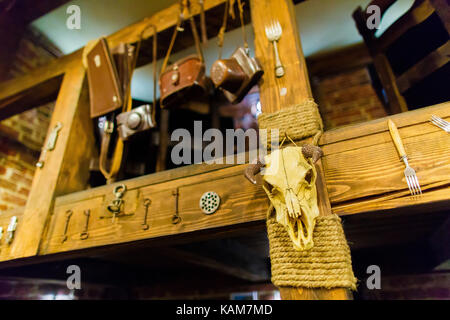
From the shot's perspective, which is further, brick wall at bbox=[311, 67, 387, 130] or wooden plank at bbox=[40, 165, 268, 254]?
brick wall at bbox=[311, 67, 387, 130]

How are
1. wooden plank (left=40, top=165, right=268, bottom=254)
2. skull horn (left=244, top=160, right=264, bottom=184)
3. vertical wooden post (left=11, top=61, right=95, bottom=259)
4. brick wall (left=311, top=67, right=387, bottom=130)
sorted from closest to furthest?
skull horn (left=244, top=160, right=264, bottom=184) < wooden plank (left=40, top=165, right=268, bottom=254) < vertical wooden post (left=11, top=61, right=95, bottom=259) < brick wall (left=311, top=67, right=387, bottom=130)

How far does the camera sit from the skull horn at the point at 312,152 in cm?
86

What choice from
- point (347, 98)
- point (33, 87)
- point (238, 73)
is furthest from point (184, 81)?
point (347, 98)

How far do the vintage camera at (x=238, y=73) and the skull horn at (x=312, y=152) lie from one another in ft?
1.41

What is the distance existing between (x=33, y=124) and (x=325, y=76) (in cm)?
277

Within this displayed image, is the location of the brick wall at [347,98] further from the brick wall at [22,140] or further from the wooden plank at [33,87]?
the brick wall at [22,140]

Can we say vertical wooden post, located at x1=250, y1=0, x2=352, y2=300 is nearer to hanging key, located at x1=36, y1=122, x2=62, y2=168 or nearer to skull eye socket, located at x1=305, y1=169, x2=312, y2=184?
skull eye socket, located at x1=305, y1=169, x2=312, y2=184

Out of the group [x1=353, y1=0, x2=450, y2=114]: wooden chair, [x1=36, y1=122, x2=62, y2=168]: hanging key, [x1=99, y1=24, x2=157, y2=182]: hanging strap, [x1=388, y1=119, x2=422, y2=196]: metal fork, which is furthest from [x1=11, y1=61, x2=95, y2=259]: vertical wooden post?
[x1=353, y1=0, x2=450, y2=114]: wooden chair

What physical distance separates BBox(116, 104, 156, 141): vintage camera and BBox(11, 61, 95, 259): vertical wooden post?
0.31 meters

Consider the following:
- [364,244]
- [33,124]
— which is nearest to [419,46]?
[364,244]

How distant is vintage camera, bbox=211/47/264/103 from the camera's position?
116cm

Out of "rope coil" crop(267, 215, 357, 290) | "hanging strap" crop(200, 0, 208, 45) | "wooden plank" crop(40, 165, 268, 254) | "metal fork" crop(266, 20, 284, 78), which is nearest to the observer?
"rope coil" crop(267, 215, 357, 290)

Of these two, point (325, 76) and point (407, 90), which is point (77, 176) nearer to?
point (407, 90)

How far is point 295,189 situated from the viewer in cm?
83
